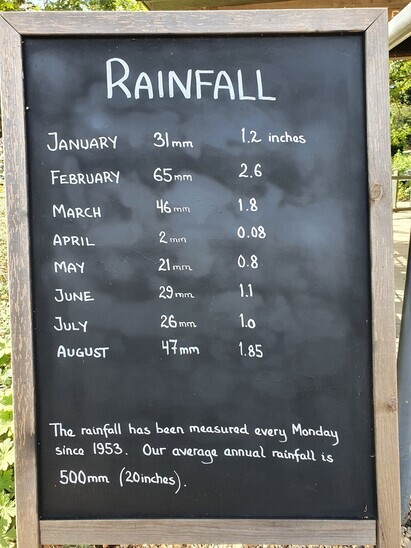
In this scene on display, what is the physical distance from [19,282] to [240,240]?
759 mm

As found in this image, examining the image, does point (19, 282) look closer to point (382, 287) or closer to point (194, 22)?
point (194, 22)

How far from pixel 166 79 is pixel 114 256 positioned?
0.61m

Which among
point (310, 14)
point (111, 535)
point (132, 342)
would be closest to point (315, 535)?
point (111, 535)

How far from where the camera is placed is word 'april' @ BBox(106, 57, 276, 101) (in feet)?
4.99

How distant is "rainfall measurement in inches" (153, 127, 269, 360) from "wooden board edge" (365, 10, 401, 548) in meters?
0.37

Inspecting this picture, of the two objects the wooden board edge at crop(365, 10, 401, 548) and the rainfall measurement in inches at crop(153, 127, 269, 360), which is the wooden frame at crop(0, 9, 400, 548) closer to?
the wooden board edge at crop(365, 10, 401, 548)

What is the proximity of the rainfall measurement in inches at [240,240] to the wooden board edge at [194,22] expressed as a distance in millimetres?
330

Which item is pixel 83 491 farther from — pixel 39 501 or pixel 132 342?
pixel 132 342

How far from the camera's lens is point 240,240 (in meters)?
1.55

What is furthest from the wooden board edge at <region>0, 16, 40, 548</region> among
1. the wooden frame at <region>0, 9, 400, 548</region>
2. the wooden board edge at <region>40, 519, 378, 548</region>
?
the wooden board edge at <region>40, 519, 378, 548</region>

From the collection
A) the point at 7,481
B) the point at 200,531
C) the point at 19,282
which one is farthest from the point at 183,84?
the point at 7,481

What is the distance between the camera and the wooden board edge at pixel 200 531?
159 cm

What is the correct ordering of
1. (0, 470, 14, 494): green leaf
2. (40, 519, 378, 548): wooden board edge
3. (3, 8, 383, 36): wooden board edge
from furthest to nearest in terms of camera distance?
(0, 470, 14, 494): green leaf < (40, 519, 378, 548): wooden board edge < (3, 8, 383, 36): wooden board edge

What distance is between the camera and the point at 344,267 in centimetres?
155
